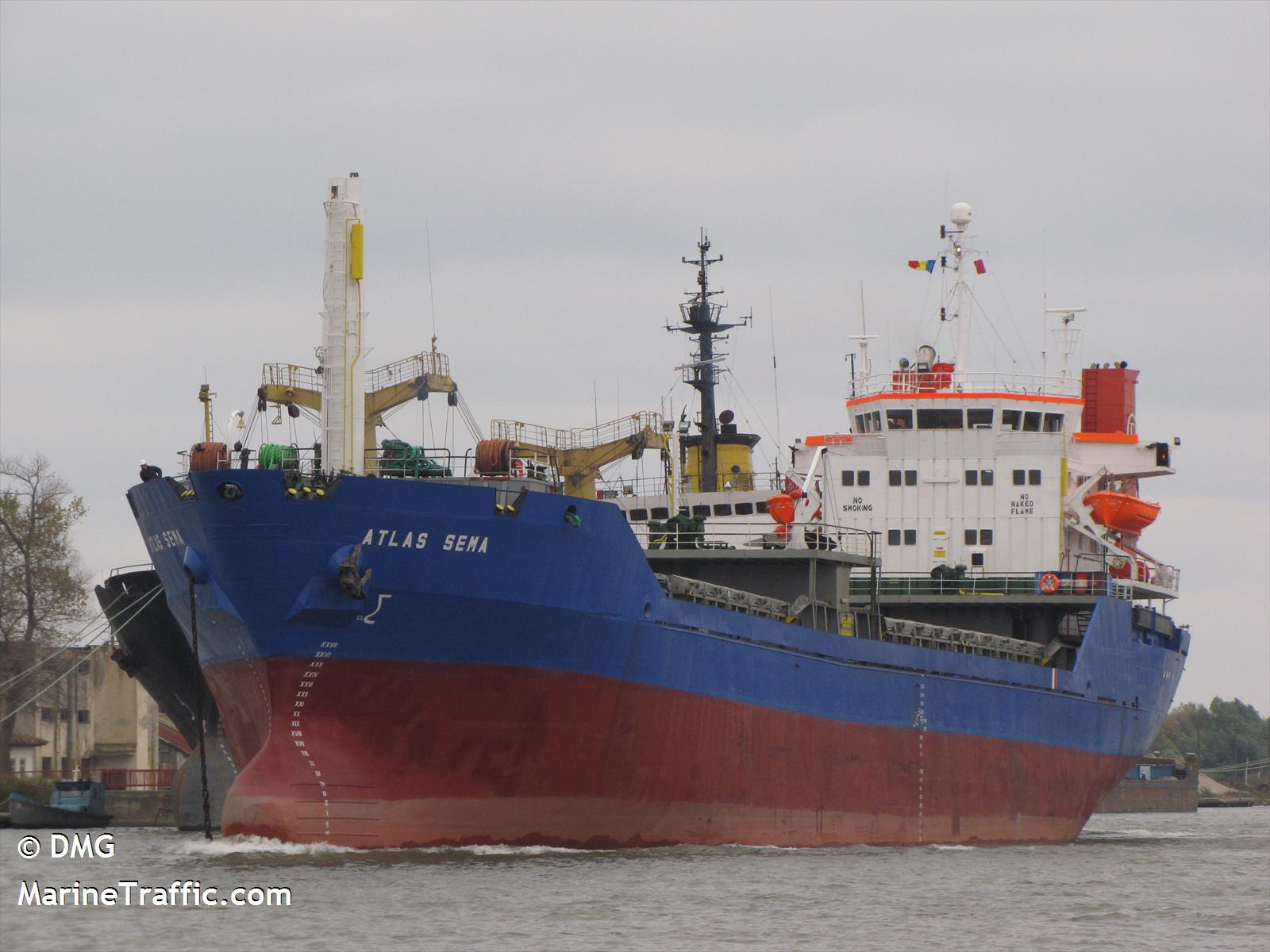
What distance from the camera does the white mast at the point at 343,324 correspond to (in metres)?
30.0

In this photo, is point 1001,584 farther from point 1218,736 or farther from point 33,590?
point 1218,736

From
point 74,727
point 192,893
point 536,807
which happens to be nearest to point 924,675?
point 536,807

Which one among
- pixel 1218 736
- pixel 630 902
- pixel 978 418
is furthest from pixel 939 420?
pixel 1218 736

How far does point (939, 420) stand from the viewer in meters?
43.0

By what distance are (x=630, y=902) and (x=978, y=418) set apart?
2023cm

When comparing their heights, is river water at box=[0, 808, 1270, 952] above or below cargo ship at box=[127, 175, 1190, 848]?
below

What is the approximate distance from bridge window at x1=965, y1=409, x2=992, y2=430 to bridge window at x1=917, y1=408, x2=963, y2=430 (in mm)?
179

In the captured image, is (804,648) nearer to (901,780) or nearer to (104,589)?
(901,780)

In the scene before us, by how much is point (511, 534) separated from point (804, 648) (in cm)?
770

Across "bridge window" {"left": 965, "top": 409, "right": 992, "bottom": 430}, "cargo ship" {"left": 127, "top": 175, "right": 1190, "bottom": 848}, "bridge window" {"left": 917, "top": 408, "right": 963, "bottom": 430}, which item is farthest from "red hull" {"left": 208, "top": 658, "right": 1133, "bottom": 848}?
"bridge window" {"left": 965, "top": 409, "right": 992, "bottom": 430}

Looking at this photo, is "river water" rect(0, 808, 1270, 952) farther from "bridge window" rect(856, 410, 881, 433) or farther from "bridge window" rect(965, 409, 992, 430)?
"bridge window" rect(856, 410, 881, 433)

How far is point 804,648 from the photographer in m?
34.8

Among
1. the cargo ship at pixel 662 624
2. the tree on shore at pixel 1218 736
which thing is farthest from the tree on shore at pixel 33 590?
the tree on shore at pixel 1218 736

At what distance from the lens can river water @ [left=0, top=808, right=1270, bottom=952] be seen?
73.5 ft
